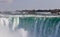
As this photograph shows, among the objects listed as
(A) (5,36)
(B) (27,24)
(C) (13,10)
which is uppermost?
(C) (13,10)

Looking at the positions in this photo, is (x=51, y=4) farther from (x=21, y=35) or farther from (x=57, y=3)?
(x=21, y=35)

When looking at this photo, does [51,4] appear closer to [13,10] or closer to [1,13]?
[13,10]

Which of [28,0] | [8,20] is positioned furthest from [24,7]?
[8,20]

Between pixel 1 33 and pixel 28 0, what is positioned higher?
pixel 28 0

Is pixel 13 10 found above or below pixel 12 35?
above

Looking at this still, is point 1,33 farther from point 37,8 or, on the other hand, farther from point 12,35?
point 37,8

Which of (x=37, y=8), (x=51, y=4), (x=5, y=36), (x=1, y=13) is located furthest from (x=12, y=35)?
(x=51, y=4)
